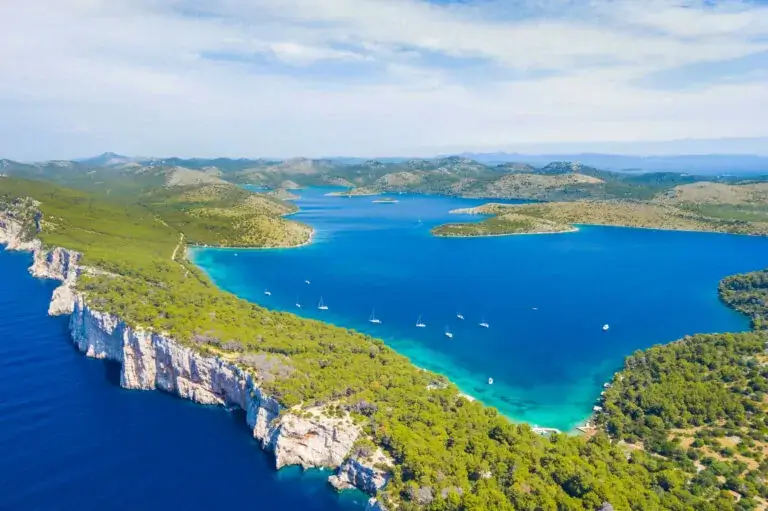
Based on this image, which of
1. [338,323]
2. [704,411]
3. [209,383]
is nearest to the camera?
[704,411]

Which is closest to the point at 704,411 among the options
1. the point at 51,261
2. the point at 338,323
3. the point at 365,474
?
the point at 365,474

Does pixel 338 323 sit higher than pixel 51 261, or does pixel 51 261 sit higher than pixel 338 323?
pixel 51 261

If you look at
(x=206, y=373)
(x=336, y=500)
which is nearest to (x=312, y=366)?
(x=206, y=373)

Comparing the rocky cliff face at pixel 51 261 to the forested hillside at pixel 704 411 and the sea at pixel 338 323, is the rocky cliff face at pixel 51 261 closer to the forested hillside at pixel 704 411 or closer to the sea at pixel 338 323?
the sea at pixel 338 323

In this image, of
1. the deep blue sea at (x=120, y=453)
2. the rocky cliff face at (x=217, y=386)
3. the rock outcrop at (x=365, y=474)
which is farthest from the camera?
the rocky cliff face at (x=217, y=386)

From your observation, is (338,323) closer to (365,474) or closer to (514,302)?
(514,302)

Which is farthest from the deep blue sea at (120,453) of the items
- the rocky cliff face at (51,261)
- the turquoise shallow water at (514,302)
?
the turquoise shallow water at (514,302)

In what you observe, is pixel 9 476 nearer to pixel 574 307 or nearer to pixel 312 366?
pixel 312 366
